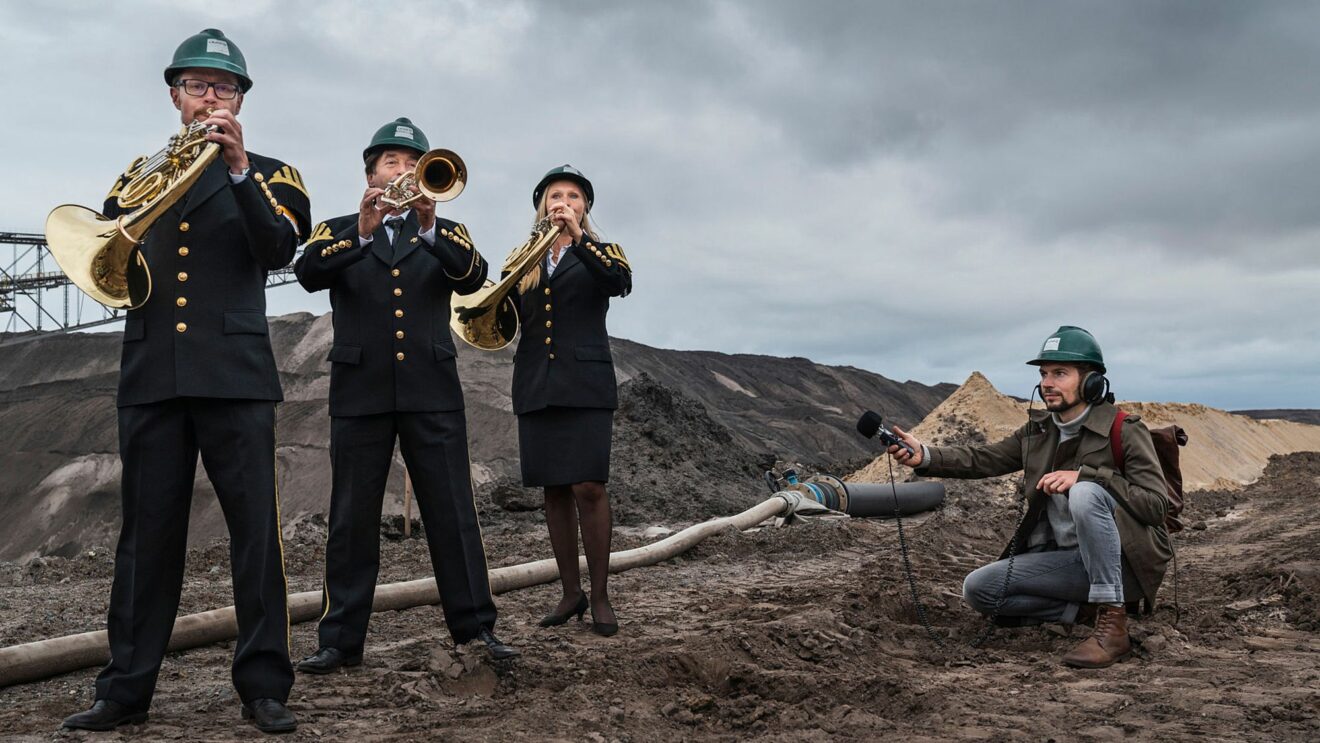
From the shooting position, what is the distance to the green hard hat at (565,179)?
18.4ft

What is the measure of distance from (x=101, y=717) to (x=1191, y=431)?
25816mm

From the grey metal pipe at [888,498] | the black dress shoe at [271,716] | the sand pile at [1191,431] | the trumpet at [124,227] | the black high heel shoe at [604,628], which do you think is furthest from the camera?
the sand pile at [1191,431]

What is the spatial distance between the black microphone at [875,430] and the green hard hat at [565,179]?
5.95 ft

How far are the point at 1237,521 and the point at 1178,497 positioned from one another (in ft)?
31.4

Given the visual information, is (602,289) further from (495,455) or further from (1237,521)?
(495,455)

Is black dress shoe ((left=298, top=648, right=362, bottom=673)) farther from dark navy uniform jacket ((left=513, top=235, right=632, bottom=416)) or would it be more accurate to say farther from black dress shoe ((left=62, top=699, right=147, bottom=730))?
dark navy uniform jacket ((left=513, top=235, right=632, bottom=416))

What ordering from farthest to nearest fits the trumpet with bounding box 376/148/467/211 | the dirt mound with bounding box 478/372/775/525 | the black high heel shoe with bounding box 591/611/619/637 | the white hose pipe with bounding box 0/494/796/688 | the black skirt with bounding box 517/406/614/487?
the dirt mound with bounding box 478/372/775/525, the black high heel shoe with bounding box 591/611/619/637, the black skirt with bounding box 517/406/614/487, the white hose pipe with bounding box 0/494/796/688, the trumpet with bounding box 376/148/467/211

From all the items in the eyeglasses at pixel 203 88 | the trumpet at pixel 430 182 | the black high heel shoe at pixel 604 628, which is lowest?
the black high heel shoe at pixel 604 628

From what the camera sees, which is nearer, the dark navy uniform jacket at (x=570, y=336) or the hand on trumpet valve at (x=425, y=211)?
the hand on trumpet valve at (x=425, y=211)

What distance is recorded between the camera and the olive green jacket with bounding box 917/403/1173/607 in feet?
17.0

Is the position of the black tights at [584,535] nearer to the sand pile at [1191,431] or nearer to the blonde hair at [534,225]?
the blonde hair at [534,225]

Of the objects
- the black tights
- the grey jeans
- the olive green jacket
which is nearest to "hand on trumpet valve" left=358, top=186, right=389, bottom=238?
the black tights

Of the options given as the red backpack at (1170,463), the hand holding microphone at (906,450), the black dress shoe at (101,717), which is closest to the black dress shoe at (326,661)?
the black dress shoe at (101,717)

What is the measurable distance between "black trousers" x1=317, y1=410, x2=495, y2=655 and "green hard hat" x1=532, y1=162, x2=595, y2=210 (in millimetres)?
1398
